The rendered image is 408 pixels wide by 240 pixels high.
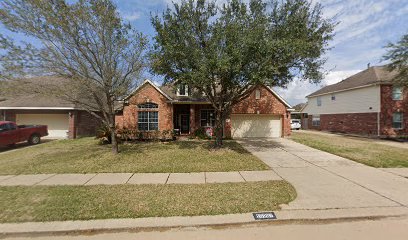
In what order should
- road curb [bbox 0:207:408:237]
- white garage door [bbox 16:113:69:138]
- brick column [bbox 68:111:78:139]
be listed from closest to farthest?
road curb [bbox 0:207:408:237] < brick column [bbox 68:111:78:139] < white garage door [bbox 16:113:69:138]

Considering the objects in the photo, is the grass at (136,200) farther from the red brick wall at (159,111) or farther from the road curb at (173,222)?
the red brick wall at (159,111)

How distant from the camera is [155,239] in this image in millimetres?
3861

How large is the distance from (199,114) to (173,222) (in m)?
15.0

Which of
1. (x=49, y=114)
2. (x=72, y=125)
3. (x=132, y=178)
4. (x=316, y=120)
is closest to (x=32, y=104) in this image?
(x=49, y=114)

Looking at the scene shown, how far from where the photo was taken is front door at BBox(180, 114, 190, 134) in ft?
66.0

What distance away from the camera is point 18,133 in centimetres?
1445

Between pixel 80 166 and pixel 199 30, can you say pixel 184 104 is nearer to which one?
pixel 199 30

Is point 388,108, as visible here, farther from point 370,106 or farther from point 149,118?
point 149,118

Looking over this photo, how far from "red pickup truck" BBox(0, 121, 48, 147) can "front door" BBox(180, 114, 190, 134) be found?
1060 centimetres

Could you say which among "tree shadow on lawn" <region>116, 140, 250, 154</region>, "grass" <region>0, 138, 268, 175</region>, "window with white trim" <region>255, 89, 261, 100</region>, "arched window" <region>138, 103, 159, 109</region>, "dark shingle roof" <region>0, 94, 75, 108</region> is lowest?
"grass" <region>0, 138, 268, 175</region>

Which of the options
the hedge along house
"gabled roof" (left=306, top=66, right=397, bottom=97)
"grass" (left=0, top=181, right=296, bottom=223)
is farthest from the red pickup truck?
"gabled roof" (left=306, top=66, right=397, bottom=97)

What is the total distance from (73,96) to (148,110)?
7879mm

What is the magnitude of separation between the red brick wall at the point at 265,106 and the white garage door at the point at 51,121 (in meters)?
14.7

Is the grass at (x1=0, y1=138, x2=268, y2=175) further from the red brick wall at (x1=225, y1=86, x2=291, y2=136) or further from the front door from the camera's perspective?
the front door
